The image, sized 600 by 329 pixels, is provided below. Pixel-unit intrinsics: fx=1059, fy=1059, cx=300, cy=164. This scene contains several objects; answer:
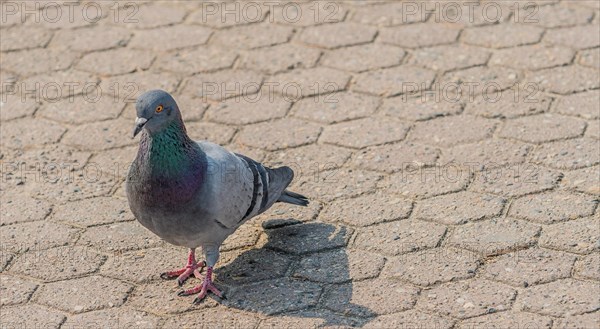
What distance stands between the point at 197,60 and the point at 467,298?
11.6 feet

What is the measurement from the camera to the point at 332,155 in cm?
695

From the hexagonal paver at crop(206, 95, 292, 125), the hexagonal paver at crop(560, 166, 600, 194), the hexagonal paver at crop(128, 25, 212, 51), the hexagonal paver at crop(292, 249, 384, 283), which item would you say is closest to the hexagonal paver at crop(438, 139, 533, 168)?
the hexagonal paver at crop(560, 166, 600, 194)

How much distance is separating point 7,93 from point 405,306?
12.7ft

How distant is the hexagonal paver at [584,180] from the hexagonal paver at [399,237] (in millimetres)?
917

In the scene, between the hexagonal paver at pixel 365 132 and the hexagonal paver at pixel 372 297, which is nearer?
the hexagonal paver at pixel 372 297

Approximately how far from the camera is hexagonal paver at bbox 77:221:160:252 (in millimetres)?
6148

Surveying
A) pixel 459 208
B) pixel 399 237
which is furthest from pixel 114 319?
pixel 459 208

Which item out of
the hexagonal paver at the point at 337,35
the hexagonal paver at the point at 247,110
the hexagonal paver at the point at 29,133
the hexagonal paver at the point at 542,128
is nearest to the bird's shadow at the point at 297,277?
the hexagonal paver at the point at 247,110

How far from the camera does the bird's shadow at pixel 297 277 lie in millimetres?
5488

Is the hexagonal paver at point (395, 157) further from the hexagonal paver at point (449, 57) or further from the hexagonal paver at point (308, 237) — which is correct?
the hexagonal paver at point (449, 57)

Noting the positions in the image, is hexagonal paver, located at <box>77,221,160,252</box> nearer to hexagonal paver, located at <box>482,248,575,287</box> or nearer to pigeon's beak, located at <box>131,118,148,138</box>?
pigeon's beak, located at <box>131,118,148,138</box>

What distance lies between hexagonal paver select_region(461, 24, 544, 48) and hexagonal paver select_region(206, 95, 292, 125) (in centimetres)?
168

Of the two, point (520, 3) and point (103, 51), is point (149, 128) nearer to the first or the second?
point (103, 51)

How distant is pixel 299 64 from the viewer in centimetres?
811
